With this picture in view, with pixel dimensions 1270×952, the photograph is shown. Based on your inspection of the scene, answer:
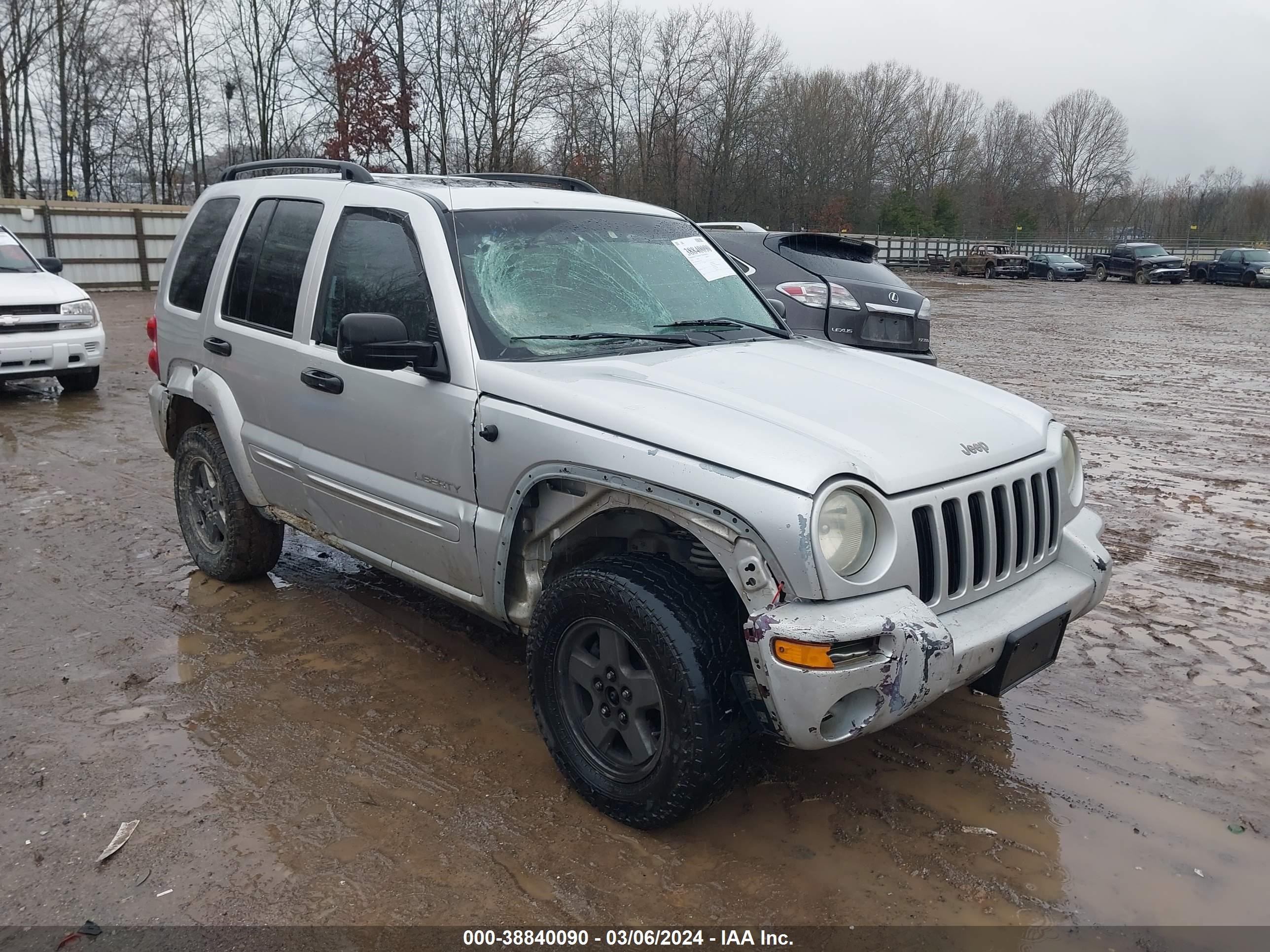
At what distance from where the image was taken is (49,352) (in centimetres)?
991

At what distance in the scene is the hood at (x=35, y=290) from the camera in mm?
9766

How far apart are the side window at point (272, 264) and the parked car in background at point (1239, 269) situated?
38022 mm

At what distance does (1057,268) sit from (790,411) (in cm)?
4162

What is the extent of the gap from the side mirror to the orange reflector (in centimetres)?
156

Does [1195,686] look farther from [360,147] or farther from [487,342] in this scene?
[360,147]

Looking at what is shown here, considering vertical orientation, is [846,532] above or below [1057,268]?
below

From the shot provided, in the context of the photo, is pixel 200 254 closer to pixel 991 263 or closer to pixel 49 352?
pixel 49 352

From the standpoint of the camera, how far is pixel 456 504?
3.43m

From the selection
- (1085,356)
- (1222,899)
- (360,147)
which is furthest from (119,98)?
(1222,899)

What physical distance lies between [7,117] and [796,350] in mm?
40808

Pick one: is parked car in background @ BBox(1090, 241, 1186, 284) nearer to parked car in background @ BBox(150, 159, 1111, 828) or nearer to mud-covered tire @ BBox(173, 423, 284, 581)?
parked car in background @ BBox(150, 159, 1111, 828)

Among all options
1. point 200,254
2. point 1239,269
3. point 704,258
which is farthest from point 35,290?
point 1239,269

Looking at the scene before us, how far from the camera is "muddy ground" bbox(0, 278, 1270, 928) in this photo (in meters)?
2.74

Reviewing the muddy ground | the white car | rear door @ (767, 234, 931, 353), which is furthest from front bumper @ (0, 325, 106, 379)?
rear door @ (767, 234, 931, 353)
